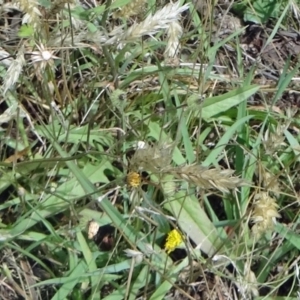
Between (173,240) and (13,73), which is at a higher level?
(13,73)

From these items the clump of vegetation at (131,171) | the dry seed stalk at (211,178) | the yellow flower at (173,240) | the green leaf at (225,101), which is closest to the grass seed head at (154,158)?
the dry seed stalk at (211,178)

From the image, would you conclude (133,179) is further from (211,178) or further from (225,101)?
(225,101)

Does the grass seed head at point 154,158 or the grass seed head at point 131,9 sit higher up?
the grass seed head at point 131,9

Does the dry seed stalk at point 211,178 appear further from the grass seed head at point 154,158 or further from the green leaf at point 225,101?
the green leaf at point 225,101

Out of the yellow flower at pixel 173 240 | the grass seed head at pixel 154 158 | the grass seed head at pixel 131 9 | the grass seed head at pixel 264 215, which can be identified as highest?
the grass seed head at pixel 131 9

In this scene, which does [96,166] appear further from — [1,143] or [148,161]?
[148,161]


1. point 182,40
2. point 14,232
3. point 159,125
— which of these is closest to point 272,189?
point 159,125

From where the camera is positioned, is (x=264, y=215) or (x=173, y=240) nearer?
(x=264, y=215)

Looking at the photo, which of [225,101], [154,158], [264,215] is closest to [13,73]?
[154,158]

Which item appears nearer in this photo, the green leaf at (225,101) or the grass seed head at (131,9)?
the grass seed head at (131,9)

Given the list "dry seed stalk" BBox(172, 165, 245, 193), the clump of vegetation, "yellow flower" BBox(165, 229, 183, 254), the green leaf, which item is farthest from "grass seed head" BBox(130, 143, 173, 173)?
the green leaf
